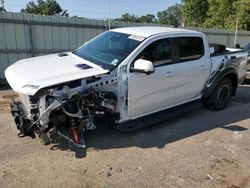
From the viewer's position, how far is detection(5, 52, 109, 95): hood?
3.98 meters

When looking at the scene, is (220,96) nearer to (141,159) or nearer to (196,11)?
(141,159)

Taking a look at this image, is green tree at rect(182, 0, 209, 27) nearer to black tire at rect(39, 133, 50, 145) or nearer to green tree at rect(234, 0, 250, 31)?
green tree at rect(234, 0, 250, 31)

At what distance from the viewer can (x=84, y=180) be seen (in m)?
3.78

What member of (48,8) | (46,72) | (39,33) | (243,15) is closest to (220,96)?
(46,72)

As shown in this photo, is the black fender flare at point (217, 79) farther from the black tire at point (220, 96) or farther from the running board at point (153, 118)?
the running board at point (153, 118)

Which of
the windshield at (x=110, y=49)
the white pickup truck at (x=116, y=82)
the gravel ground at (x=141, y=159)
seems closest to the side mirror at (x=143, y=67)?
the white pickup truck at (x=116, y=82)

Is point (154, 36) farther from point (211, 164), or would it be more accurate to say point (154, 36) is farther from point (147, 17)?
point (147, 17)

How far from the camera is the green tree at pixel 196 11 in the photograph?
36969 mm

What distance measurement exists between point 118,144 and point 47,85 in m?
1.66

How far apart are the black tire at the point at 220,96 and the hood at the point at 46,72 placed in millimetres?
3115

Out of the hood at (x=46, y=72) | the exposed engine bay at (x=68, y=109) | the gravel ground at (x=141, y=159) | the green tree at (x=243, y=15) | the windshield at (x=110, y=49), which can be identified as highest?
the green tree at (x=243, y=15)

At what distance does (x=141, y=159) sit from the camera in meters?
4.35

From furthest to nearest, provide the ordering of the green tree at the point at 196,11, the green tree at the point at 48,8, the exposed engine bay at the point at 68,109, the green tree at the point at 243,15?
the green tree at the point at 48,8
the green tree at the point at 196,11
the green tree at the point at 243,15
the exposed engine bay at the point at 68,109

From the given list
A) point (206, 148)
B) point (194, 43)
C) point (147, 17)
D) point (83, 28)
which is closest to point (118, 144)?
point (206, 148)
